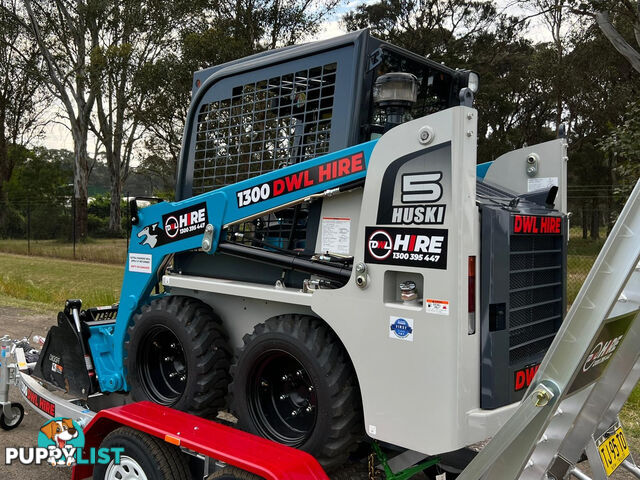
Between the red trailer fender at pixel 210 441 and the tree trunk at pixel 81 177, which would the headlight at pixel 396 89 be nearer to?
the red trailer fender at pixel 210 441

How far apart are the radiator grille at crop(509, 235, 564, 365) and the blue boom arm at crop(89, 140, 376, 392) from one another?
0.94m

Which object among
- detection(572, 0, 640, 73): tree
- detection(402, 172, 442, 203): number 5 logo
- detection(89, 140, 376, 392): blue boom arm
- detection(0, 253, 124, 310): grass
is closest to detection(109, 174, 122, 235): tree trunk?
detection(0, 253, 124, 310): grass

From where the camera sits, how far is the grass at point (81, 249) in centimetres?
2298

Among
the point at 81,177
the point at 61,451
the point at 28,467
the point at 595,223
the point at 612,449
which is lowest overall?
the point at 28,467

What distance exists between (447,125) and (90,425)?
266 cm

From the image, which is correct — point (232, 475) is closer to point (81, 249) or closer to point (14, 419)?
point (14, 419)

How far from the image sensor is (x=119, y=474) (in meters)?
3.41

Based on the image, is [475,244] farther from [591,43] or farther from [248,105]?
[591,43]

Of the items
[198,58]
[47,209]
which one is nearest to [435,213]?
[198,58]

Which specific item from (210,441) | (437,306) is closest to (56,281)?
(210,441)

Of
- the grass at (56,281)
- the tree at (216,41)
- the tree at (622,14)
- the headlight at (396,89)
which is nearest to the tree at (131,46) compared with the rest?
the tree at (216,41)

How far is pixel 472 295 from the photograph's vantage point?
273cm

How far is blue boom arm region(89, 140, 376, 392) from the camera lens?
10.3 feet

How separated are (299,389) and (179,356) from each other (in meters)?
1.03
